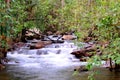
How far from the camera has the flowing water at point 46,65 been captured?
11531mm

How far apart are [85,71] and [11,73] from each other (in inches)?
123

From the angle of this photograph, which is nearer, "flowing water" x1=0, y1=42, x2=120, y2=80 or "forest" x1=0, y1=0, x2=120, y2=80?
"forest" x1=0, y1=0, x2=120, y2=80

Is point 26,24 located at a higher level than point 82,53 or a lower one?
higher

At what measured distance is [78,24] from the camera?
13.5 m

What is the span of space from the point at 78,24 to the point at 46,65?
278cm

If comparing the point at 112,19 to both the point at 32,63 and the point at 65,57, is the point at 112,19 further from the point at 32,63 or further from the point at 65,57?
the point at 65,57

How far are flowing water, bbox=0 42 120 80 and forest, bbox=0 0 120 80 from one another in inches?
23.3

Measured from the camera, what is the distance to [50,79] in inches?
440

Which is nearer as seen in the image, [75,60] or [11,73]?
[11,73]

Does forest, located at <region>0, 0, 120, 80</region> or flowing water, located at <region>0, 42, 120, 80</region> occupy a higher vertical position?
forest, located at <region>0, 0, 120, 80</region>

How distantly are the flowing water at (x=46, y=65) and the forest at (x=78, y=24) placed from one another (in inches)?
23.3

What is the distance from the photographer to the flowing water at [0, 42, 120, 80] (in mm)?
11531

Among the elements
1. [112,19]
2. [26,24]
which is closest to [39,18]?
[26,24]

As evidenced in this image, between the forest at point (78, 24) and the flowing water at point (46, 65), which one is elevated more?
the forest at point (78, 24)
